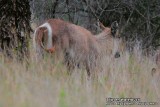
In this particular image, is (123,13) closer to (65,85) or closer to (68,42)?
(68,42)

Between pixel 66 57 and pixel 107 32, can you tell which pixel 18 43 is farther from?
pixel 107 32

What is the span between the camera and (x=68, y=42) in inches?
372

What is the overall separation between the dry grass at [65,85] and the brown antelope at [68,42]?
0.43m

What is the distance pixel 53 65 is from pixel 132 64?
226 centimetres

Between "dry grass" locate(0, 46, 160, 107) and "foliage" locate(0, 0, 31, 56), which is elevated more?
"foliage" locate(0, 0, 31, 56)

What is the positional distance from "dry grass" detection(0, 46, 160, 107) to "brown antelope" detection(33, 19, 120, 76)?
17.0 inches

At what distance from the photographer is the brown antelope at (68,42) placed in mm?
9242

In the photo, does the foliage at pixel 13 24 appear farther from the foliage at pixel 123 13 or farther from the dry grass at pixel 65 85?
Result: the foliage at pixel 123 13

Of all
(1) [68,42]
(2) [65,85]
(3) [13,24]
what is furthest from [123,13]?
(2) [65,85]

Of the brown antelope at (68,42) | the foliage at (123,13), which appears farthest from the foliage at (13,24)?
the foliage at (123,13)

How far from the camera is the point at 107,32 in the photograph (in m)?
11.4

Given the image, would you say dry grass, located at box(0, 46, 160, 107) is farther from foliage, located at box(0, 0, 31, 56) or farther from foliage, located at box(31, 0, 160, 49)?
foliage, located at box(31, 0, 160, 49)

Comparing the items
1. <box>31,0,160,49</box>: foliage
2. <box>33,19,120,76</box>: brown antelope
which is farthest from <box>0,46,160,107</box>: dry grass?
<box>31,0,160,49</box>: foliage

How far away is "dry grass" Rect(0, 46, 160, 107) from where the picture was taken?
18.6ft
